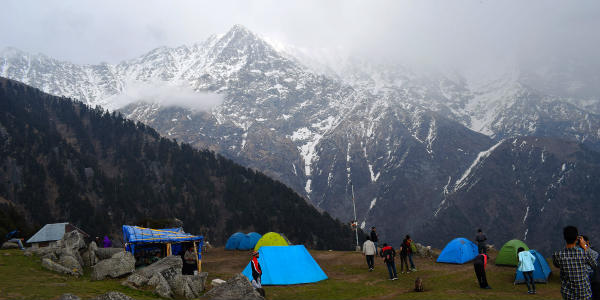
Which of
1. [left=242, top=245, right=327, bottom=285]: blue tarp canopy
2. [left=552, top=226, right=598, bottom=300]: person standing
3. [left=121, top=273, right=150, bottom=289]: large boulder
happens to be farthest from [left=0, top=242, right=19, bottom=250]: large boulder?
[left=552, top=226, right=598, bottom=300]: person standing

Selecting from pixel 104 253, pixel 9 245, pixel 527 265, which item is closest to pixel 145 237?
pixel 104 253

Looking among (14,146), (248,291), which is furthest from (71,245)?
(14,146)

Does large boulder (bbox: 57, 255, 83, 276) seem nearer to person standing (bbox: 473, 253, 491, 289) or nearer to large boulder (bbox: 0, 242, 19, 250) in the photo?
large boulder (bbox: 0, 242, 19, 250)

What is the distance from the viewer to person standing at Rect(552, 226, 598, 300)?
10094 mm

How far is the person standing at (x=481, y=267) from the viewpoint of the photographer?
869 inches

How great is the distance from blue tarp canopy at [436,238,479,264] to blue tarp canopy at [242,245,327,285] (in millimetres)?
12946

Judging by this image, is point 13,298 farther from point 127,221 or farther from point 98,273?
point 127,221

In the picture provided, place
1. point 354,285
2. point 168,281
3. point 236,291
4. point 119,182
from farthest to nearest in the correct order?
point 119,182
point 354,285
point 168,281
point 236,291

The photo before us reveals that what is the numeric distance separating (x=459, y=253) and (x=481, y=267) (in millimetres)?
12631

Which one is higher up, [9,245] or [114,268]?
[9,245]

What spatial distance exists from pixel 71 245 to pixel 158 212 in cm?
10811

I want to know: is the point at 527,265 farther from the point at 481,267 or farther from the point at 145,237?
the point at 145,237

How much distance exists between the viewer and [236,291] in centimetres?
1638

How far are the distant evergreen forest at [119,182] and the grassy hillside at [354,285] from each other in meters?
97.6
